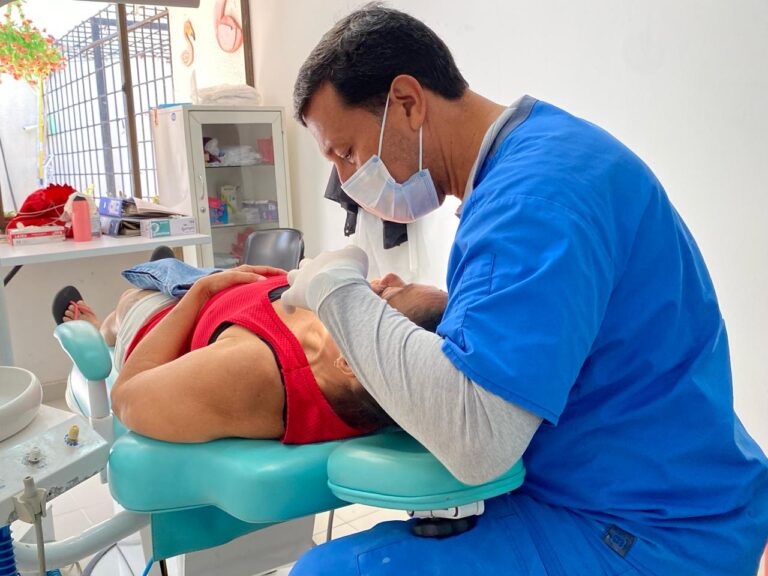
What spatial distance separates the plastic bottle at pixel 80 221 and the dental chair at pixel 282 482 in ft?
7.41

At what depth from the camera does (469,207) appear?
3.03ft

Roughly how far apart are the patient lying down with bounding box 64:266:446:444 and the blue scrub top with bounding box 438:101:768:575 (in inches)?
13.4

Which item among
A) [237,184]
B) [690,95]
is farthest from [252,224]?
[690,95]

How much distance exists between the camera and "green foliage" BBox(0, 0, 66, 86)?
12.4ft

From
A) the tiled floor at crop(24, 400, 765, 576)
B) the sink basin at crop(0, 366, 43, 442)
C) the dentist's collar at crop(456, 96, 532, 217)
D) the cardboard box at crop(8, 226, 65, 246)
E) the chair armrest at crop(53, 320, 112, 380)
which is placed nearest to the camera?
the sink basin at crop(0, 366, 43, 442)

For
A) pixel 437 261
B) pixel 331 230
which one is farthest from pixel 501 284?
pixel 331 230

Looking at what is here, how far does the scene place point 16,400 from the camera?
894mm

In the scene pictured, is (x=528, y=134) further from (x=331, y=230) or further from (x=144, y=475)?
(x=331, y=230)

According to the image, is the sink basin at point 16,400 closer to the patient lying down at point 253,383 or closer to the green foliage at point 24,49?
the patient lying down at point 253,383

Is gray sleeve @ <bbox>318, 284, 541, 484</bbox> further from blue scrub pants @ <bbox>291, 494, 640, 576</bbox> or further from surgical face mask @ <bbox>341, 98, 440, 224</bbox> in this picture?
surgical face mask @ <bbox>341, 98, 440, 224</bbox>

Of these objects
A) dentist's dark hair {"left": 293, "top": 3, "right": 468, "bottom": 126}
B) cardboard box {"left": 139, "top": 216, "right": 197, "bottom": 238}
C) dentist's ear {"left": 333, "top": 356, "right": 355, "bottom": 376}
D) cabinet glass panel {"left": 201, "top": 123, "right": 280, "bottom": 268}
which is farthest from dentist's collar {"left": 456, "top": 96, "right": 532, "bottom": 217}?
cabinet glass panel {"left": 201, "top": 123, "right": 280, "bottom": 268}

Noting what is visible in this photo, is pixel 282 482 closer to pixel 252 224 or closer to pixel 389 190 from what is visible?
pixel 389 190

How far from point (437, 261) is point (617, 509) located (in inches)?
88.2

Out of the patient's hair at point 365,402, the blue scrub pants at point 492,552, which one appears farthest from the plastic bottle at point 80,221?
the blue scrub pants at point 492,552
